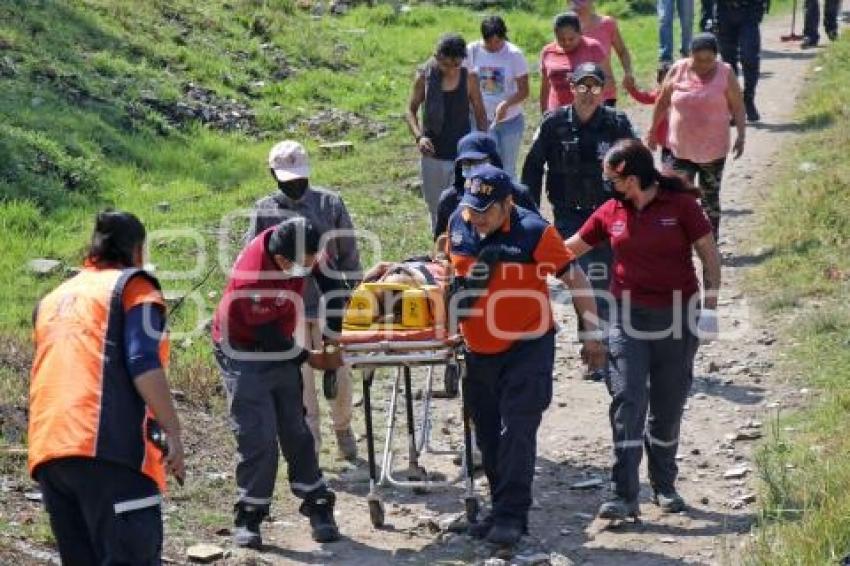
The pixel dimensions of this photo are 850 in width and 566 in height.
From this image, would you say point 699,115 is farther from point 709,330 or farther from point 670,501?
point 670,501

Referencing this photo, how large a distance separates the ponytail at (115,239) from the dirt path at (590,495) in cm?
204

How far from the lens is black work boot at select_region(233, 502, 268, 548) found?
791cm

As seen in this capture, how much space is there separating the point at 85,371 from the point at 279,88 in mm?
13057

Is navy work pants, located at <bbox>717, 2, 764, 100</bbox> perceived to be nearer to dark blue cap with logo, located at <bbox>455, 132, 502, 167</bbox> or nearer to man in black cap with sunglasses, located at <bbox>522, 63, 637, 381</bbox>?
man in black cap with sunglasses, located at <bbox>522, 63, 637, 381</bbox>

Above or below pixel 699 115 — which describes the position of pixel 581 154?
below

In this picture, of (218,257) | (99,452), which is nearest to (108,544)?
(99,452)

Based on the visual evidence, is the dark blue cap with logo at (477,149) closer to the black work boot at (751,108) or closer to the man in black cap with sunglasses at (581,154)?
the man in black cap with sunglasses at (581,154)

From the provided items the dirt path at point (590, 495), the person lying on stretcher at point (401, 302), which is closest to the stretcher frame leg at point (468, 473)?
the dirt path at point (590, 495)

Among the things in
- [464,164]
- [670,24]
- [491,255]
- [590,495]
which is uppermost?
[670,24]

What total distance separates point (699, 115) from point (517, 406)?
16.2 feet

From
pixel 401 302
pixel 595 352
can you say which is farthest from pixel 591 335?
pixel 401 302

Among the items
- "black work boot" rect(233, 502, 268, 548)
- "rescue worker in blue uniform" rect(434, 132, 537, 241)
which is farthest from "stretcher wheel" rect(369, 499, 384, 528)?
"rescue worker in blue uniform" rect(434, 132, 537, 241)

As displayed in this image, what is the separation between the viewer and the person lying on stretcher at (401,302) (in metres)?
7.99

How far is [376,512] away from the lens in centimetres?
829
